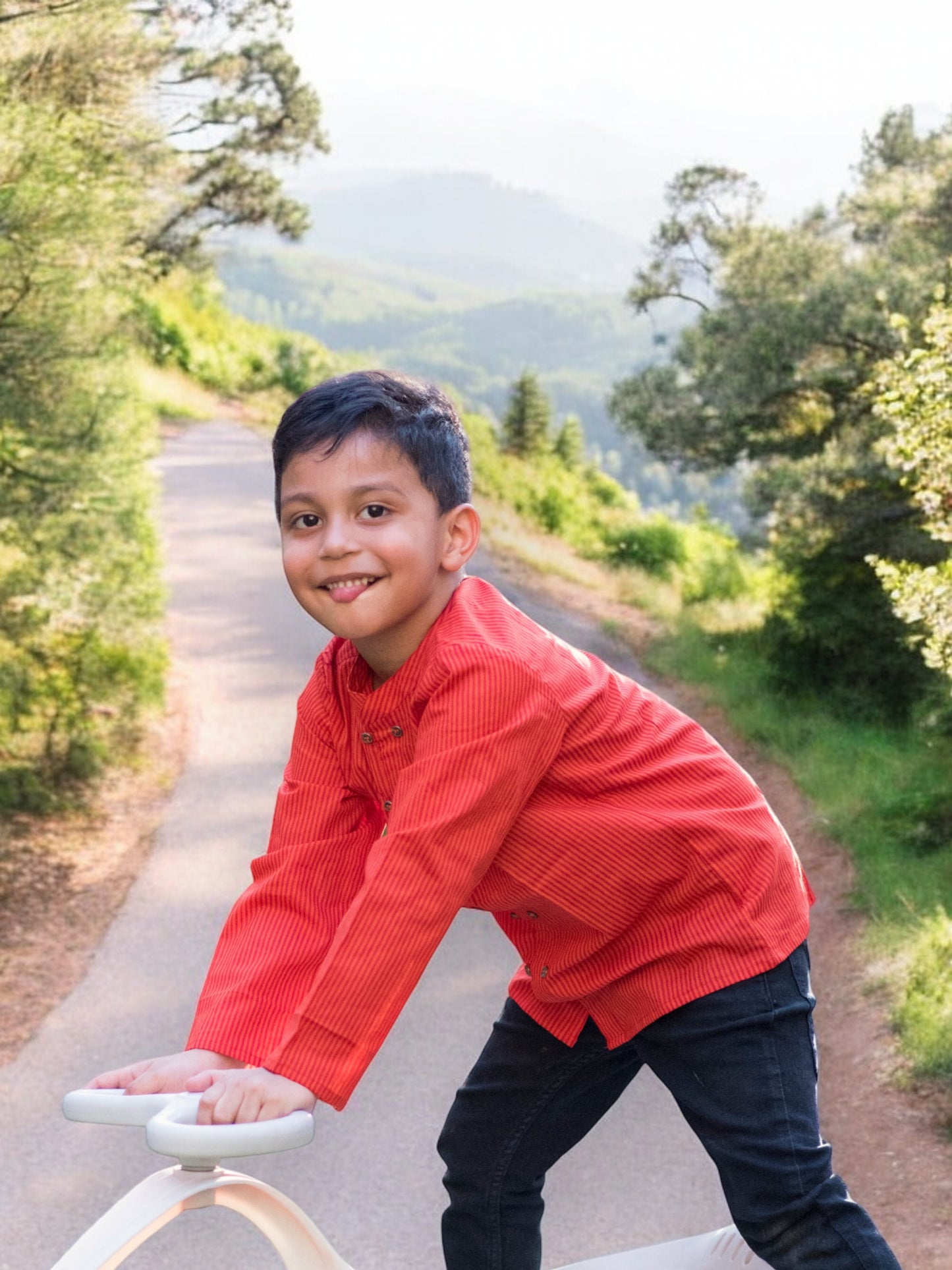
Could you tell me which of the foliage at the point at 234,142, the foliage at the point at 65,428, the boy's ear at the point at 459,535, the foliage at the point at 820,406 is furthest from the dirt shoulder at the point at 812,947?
the foliage at the point at 234,142

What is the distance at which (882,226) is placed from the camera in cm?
1220

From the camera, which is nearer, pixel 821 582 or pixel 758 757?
pixel 758 757

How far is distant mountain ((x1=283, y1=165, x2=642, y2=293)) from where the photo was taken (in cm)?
12531

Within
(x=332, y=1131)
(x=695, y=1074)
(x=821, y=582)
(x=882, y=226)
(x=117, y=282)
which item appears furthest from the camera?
(x=882, y=226)

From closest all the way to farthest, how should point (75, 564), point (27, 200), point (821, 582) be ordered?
point (27, 200) < point (75, 564) < point (821, 582)

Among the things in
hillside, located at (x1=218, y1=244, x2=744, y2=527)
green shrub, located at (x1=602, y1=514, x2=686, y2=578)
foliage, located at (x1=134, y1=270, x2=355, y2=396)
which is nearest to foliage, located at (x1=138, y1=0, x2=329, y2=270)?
foliage, located at (x1=134, y1=270, x2=355, y2=396)

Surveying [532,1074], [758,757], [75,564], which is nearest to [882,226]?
[758,757]

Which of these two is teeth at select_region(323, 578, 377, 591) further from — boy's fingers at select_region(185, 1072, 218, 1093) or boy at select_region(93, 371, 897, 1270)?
boy's fingers at select_region(185, 1072, 218, 1093)

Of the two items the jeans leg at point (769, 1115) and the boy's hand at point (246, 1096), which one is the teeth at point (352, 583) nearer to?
the boy's hand at point (246, 1096)

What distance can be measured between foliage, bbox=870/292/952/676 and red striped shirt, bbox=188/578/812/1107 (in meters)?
3.02

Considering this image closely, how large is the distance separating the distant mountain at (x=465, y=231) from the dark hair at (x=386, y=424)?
119771 millimetres

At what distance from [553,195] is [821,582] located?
150577 millimetres

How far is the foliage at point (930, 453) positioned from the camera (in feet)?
16.8

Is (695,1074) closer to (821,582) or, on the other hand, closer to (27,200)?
(27,200)
